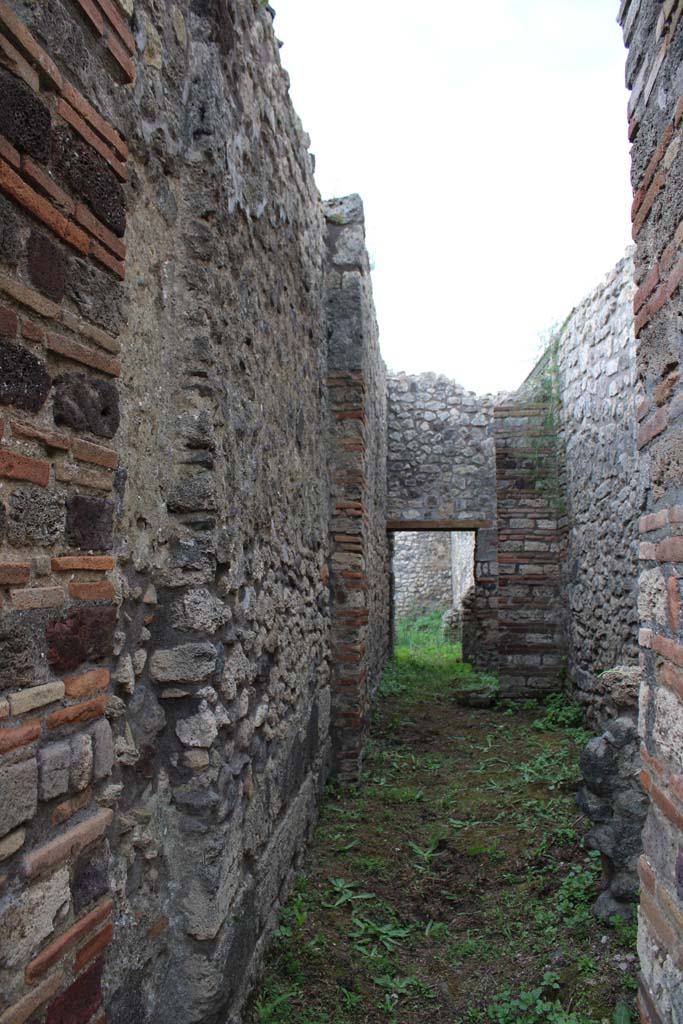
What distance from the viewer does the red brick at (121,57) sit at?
1750mm

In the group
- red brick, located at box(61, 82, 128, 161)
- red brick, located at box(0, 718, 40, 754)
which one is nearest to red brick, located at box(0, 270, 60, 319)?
red brick, located at box(61, 82, 128, 161)

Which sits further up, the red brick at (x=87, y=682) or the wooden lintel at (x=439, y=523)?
the wooden lintel at (x=439, y=523)

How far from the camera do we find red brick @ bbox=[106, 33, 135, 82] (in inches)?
68.9

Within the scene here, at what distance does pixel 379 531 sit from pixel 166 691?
7206 mm

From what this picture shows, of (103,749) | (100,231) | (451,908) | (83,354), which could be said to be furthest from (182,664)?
(451,908)

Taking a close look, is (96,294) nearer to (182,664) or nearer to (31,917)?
(182,664)

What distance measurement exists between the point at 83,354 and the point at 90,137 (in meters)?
0.52

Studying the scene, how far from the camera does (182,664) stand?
2.09 m

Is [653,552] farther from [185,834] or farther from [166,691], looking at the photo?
[185,834]

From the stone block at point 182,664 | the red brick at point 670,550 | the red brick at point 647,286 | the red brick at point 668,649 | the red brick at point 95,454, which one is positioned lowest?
the stone block at point 182,664

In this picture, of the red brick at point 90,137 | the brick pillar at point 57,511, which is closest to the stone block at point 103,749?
the brick pillar at point 57,511

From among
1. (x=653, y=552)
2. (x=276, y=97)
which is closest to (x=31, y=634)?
(x=653, y=552)

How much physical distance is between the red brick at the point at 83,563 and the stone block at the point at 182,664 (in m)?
0.44

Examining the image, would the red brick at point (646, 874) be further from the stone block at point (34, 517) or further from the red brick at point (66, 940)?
the stone block at point (34, 517)
